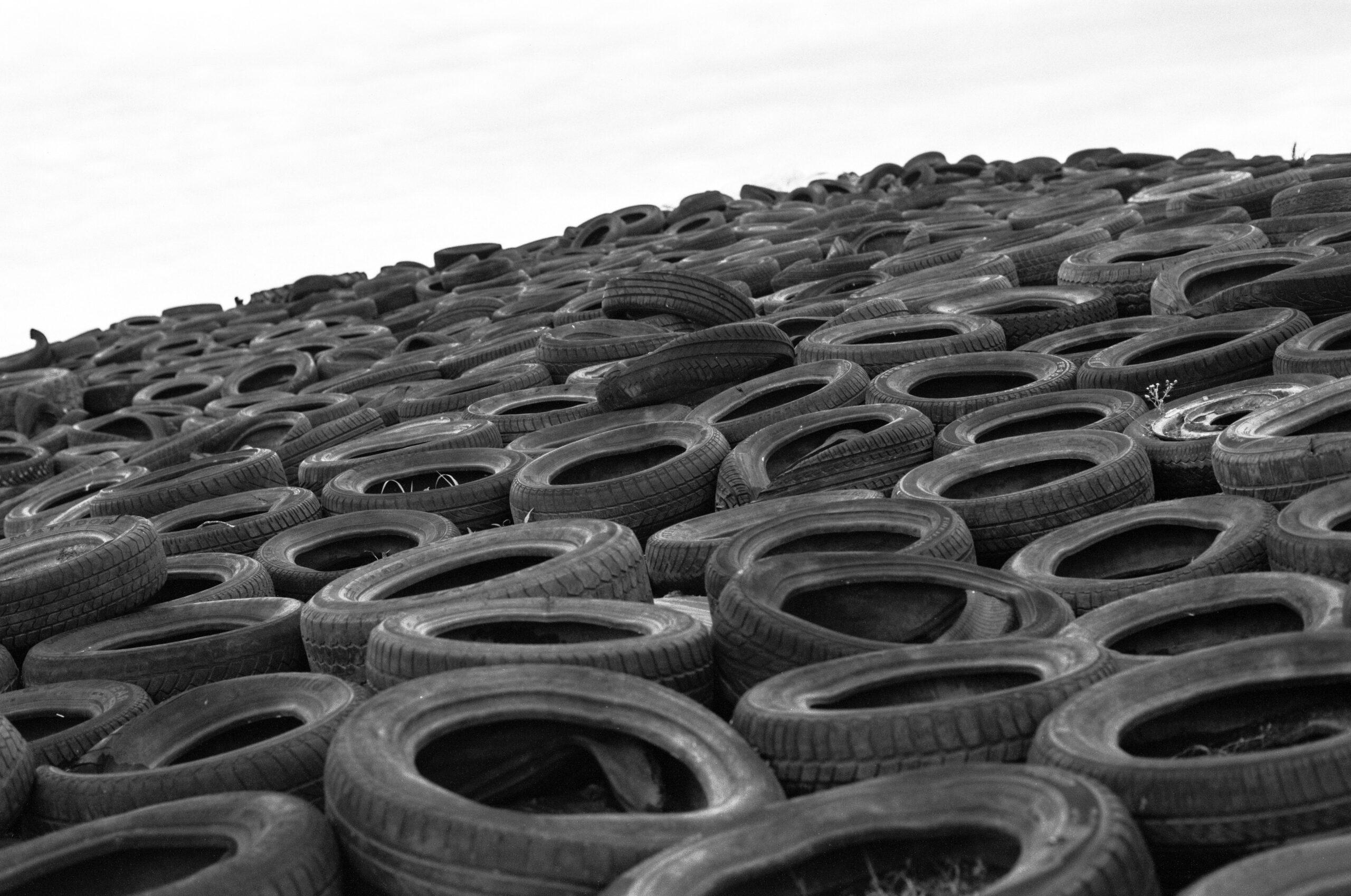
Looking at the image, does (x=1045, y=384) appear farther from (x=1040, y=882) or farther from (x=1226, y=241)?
(x=1040, y=882)

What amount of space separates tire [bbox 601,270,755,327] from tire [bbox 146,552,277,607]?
486cm

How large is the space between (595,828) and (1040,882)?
115 cm

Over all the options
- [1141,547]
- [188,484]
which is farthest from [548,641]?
[188,484]

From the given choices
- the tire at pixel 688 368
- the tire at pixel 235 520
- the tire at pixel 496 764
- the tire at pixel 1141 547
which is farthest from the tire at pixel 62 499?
the tire at pixel 1141 547

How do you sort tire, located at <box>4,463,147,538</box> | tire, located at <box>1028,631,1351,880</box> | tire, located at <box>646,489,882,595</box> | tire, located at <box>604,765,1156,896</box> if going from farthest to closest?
tire, located at <box>4,463,147,538</box> → tire, located at <box>646,489,882,595</box> → tire, located at <box>1028,631,1351,880</box> → tire, located at <box>604,765,1156,896</box>

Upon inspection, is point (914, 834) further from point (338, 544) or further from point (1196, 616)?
point (338, 544)

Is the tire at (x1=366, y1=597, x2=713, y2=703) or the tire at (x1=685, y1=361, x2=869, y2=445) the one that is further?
the tire at (x1=685, y1=361, x2=869, y2=445)

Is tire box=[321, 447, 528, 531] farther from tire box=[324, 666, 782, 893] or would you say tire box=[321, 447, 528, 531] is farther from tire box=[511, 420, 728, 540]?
tire box=[324, 666, 782, 893]

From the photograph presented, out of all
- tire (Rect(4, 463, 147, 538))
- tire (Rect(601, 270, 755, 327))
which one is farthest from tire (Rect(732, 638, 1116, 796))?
tire (Rect(601, 270, 755, 327))

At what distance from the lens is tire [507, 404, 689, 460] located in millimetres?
9211

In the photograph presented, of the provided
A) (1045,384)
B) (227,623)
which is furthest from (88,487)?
(1045,384)

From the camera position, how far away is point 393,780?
153 inches

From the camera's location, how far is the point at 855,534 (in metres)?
6.39

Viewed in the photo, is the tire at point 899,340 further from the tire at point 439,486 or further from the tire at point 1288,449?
the tire at point 1288,449
